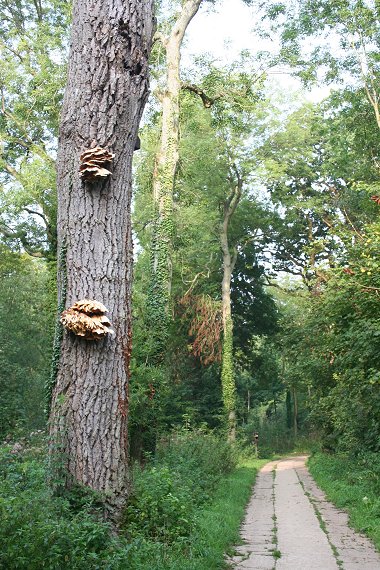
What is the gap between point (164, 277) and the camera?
15.2 metres

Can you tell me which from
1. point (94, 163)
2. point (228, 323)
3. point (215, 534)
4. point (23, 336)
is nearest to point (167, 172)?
point (215, 534)

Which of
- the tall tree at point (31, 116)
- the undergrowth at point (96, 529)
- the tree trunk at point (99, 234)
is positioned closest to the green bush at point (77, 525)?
the undergrowth at point (96, 529)

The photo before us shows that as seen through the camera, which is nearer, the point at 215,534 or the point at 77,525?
the point at 77,525

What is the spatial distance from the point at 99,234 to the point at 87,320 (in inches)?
30.9

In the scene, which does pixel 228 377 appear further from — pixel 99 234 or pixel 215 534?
pixel 99 234

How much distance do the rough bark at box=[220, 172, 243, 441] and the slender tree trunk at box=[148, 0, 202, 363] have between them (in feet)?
43.5

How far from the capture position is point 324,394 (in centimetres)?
2017

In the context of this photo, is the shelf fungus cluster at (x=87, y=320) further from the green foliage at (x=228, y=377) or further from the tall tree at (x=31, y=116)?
the green foliage at (x=228, y=377)

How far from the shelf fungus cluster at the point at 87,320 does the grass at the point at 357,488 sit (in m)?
4.77

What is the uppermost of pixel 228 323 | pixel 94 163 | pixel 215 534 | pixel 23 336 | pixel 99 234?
pixel 228 323

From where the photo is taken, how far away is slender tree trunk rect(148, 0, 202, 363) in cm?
1516

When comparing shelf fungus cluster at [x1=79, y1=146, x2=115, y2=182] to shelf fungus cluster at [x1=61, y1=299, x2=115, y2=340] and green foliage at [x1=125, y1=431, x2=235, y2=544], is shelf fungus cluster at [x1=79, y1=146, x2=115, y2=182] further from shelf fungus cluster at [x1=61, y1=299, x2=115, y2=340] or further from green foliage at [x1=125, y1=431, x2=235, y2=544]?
green foliage at [x1=125, y1=431, x2=235, y2=544]

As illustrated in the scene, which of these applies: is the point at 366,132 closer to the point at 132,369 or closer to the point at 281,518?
the point at 132,369

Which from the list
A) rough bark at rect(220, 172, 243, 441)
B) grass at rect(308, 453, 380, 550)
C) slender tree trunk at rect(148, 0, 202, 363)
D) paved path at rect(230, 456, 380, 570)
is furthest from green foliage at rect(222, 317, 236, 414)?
paved path at rect(230, 456, 380, 570)
